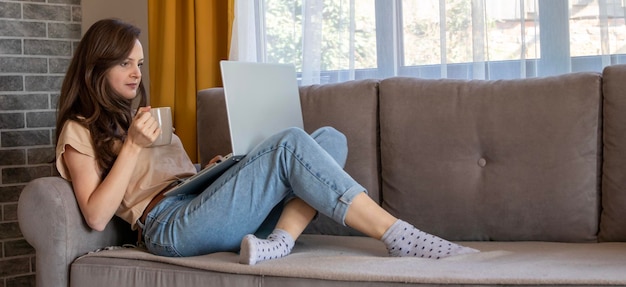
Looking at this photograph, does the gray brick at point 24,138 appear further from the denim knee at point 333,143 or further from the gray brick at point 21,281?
the denim knee at point 333,143

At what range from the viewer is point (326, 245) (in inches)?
90.2

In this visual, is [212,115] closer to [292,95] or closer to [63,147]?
[292,95]

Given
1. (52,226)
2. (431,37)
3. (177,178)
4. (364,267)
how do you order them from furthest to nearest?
1. (431,37)
2. (177,178)
3. (52,226)
4. (364,267)

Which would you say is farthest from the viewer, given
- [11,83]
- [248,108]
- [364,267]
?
[11,83]

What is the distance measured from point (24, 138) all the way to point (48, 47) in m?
0.39

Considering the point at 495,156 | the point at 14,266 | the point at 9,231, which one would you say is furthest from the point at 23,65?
the point at 495,156

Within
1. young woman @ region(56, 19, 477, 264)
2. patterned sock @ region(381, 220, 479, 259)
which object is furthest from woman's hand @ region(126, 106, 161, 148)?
patterned sock @ region(381, 220, 479, 259)

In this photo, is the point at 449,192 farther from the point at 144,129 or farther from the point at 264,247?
the point at 144,129

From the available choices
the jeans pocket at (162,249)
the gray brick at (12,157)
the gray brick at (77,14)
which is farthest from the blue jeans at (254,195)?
the gray brick at (77,14)

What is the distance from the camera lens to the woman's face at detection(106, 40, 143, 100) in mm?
2268

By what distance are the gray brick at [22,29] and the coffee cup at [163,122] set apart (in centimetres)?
142

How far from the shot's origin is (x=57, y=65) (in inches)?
135

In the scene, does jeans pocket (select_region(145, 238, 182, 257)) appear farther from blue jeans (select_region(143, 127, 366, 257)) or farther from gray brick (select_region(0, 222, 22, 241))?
gray brick (select_region(0, 222, 22, 241))

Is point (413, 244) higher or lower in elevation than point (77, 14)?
lower
